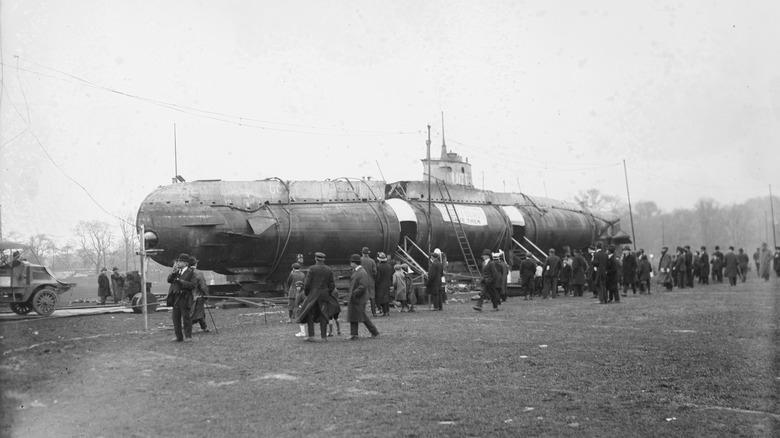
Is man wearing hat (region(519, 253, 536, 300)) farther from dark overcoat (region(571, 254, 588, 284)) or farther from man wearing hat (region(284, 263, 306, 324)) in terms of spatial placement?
man wearing hat (region(284, 263, 306, 324))

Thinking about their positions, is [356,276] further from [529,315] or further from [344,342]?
[529,315]

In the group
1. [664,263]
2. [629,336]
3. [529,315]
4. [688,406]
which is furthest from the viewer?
[664,263]

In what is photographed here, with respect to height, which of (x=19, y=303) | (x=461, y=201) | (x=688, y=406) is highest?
(x=461, y=201)

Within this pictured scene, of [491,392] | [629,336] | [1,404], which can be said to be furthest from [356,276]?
[1,404]

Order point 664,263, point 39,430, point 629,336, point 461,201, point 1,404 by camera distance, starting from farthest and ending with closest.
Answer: point 461,201, point 664,263, point 629,336, point 1,404, point 39,430

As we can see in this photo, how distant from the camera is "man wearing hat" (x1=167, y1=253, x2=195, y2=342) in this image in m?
12.5

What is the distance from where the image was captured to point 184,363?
9.83 meters

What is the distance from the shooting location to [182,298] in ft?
41.8

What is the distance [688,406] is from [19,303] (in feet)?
50.2

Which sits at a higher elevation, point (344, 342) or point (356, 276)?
point (356, 276)

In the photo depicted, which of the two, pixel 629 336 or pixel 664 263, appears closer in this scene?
pixel 629 336

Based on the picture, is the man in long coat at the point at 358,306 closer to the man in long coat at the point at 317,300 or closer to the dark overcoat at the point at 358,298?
the dark overcoat at the point at 358,298

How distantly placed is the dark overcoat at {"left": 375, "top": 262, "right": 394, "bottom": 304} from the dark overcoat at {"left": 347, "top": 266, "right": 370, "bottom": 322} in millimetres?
3622

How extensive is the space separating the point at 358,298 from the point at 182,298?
316 cm
